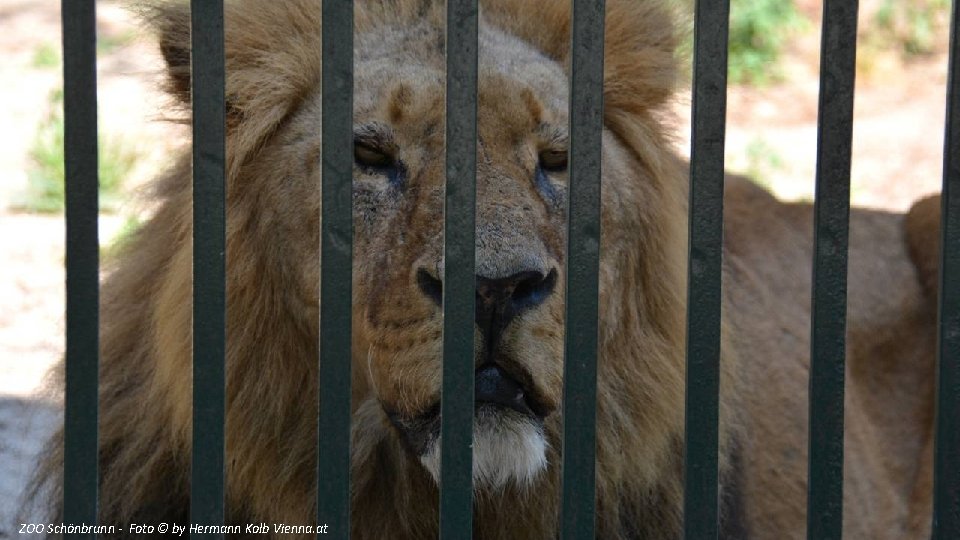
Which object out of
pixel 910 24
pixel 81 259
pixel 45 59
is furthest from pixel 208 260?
pixel 910 24

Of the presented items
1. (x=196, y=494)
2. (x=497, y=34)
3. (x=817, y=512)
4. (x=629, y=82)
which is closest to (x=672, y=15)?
(x=629, y=82)

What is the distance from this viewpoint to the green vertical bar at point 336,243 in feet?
7.07

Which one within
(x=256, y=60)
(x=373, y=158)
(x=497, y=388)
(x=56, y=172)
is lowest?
(x=497, y=388)

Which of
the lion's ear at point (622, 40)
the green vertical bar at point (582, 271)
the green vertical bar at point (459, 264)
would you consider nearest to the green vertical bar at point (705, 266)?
the green vertical bar at point (582, 271)

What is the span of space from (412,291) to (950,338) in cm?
104

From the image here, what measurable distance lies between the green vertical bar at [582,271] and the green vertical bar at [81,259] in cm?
74

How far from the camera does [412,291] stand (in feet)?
9.21

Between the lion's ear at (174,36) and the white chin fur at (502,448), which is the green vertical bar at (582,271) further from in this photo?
the lion's ear at (174,36)

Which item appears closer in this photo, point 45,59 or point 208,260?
point 208,260

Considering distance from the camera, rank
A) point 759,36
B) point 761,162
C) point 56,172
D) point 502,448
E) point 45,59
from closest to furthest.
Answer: point 502,448 < point 56,172 < point 761,162 < point 45,59 < point 759,36

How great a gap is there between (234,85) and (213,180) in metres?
1.24

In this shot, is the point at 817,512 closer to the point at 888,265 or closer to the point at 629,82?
the point at 629,82

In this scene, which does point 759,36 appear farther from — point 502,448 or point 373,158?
point 502,448

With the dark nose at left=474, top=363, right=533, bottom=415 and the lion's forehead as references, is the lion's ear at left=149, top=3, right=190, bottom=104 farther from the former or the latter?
the dark nose at left=474, top=363, right=533, bottom=415
